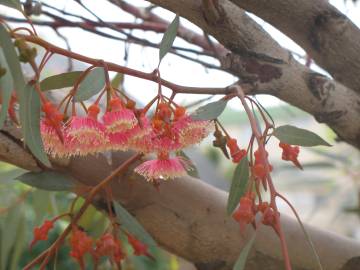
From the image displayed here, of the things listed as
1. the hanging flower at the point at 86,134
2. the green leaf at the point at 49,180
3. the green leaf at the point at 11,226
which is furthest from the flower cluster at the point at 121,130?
the green leaf at the point at 11,226

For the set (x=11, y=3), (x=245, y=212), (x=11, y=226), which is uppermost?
(x=11, y=3)

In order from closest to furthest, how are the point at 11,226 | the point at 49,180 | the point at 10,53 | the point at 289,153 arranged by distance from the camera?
the point at 10,53
the point at 289,153
the point at 49,180
the point at 11,226

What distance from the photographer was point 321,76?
0.63 metres

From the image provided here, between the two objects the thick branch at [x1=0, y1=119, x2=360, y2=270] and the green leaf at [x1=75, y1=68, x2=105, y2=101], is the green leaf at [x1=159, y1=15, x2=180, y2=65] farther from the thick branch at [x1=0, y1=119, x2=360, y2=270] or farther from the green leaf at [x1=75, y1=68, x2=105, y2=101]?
the thick branch at [x1=0, y1=119, x2=360, y2=270]

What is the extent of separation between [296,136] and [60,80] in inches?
7.9

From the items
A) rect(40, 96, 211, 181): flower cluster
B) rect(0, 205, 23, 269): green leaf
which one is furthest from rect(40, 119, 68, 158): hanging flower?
rect(0, 205, 23, 269): green leaf

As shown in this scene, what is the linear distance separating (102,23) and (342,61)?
310 millimetres

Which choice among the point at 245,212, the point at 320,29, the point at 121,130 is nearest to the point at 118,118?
the point at 121,130

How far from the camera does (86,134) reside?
45cm

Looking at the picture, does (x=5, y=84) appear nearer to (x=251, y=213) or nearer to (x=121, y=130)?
(x=121, y=130)

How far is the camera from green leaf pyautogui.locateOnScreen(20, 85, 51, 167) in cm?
43

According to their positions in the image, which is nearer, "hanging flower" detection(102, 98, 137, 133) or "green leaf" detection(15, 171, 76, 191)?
"hanging flower" detection(102, 98, 137, 133)

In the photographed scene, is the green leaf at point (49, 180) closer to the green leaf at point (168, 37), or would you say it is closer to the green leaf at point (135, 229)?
the green leaf at point (135, 229)

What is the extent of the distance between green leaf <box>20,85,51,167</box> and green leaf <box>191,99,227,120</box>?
12 cm
